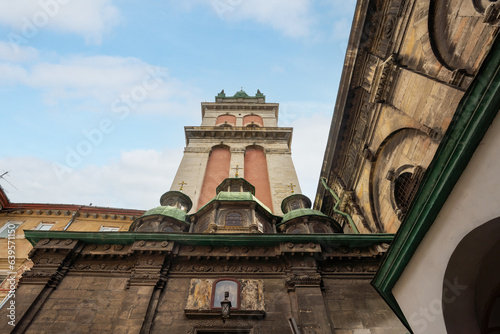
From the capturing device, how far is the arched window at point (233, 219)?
13.4m

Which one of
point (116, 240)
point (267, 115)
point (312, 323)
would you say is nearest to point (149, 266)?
point (116, 240)

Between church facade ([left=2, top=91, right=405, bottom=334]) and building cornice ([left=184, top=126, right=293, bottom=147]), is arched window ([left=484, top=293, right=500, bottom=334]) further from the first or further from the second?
building cornice ([left=184, top=126, right=293, bottom=147])

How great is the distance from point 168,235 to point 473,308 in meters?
7.96

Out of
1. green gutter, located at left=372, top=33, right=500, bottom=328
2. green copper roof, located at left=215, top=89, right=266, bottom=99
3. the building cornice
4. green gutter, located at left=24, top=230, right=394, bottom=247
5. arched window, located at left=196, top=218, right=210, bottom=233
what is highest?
green copper roof, located at left=215, top=89, right=266, bottom=99

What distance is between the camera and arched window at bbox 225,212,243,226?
13.4 meters

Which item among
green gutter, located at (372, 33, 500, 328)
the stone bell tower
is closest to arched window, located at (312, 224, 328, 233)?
the stone bell tower

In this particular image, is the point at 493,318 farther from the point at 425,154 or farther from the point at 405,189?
the point at 405,189

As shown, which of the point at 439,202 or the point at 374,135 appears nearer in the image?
the point at 439,202

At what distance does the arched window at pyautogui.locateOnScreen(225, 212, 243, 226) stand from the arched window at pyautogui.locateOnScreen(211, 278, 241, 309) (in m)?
4.34

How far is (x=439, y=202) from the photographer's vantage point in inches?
209

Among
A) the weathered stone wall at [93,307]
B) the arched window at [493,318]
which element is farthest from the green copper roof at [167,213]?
the arched window at [493,318]

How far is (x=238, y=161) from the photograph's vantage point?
1003 inches

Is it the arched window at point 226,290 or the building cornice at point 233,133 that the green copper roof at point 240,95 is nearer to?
the building cornice at point 233,133

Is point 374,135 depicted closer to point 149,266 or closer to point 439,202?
point 439,202
